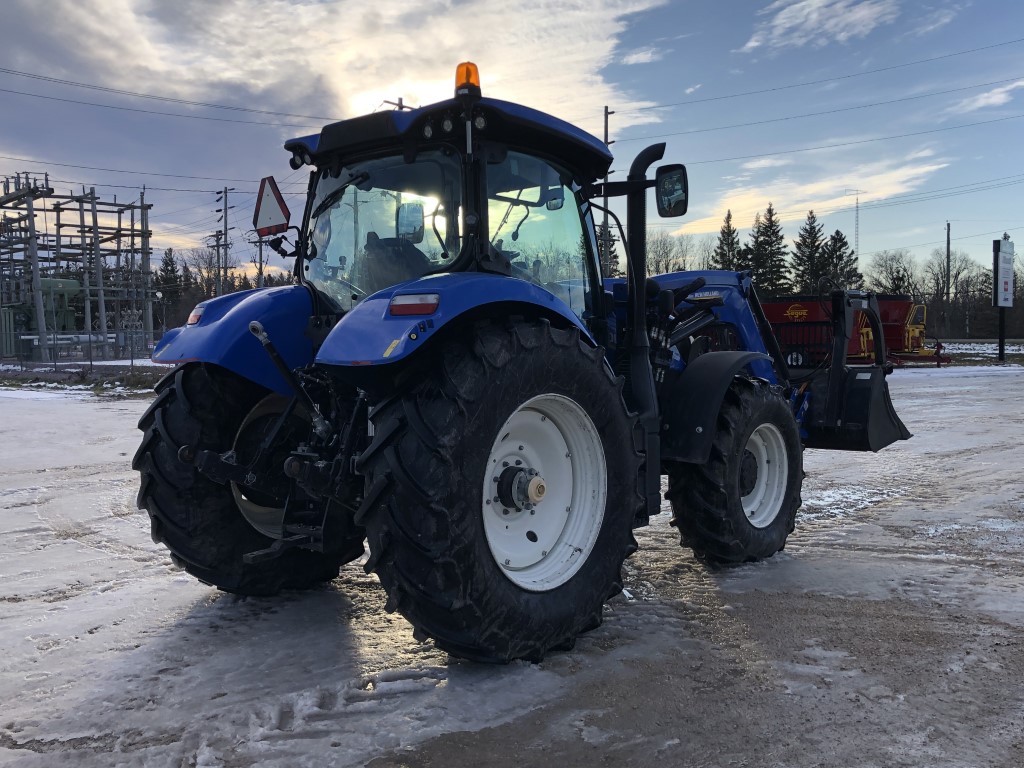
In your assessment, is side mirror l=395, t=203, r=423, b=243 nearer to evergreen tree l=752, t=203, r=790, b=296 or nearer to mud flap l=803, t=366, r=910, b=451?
mud flap l=803, t=366, r=910, b=451

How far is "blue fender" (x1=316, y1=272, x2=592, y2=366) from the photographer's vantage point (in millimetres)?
2875

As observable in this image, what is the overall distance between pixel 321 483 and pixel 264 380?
78 centimetres

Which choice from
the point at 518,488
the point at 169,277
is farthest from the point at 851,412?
the point at 169,277

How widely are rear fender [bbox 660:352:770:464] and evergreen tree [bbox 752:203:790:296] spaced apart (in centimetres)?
5087

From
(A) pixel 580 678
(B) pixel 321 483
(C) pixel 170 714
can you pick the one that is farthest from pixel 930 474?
(C) pixel 170 714

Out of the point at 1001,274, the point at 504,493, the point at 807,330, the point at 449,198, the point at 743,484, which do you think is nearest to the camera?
the point at 504,493

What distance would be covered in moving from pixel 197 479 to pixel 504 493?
5.09ft

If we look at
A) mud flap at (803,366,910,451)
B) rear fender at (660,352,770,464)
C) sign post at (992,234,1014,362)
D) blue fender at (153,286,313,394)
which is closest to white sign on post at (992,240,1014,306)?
sign post at (992,234,1014,362)

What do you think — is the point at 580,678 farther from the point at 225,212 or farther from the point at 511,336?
the point at 225,212

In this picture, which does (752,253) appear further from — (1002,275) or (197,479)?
(197,479)

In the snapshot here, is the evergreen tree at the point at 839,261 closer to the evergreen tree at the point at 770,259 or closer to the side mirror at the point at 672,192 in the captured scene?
the evergreen tree at the point at 770,259

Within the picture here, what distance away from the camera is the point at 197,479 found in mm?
3859

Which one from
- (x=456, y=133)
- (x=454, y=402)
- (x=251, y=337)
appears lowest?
(x=454, y=402)

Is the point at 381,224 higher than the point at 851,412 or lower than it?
higher
